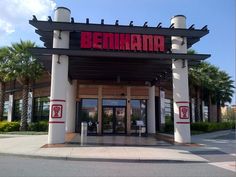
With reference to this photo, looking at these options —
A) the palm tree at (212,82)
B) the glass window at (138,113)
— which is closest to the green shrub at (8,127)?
the glass window at (138,113)

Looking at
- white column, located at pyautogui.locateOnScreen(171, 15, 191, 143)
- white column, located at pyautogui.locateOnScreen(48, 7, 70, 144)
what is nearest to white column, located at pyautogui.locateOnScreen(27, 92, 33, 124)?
white column, located at pyautogui.locateOnScreen(48, 7, 70, 144)

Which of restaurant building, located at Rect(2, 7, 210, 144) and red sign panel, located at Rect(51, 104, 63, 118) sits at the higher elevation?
restaurant building, located at Rect(2, 7, 210, 144)

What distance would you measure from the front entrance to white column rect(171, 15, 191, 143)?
8.73 metres

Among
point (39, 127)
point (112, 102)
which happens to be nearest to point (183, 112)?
point (112, 102)

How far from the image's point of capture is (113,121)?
27.7 m

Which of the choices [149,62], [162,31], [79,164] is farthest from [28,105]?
[79,164]

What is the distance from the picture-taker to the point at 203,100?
4766 cm

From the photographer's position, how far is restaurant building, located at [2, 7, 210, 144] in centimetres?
1862

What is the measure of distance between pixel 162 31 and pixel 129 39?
7.14ft

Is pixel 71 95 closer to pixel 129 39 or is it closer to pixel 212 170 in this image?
pixel 129 39

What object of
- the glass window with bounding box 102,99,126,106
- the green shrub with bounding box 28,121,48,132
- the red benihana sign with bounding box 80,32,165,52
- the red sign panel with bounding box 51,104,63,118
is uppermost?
the red benihana sign with bounding box 80,32,165,52

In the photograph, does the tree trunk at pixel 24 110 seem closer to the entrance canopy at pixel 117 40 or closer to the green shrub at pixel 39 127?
the green shrub at pixel 39 127

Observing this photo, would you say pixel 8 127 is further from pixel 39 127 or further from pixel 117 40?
pixel 117 40

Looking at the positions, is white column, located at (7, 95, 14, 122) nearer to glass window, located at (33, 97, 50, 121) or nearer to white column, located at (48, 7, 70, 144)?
glass window, located at (33, 97, 50, 121)
